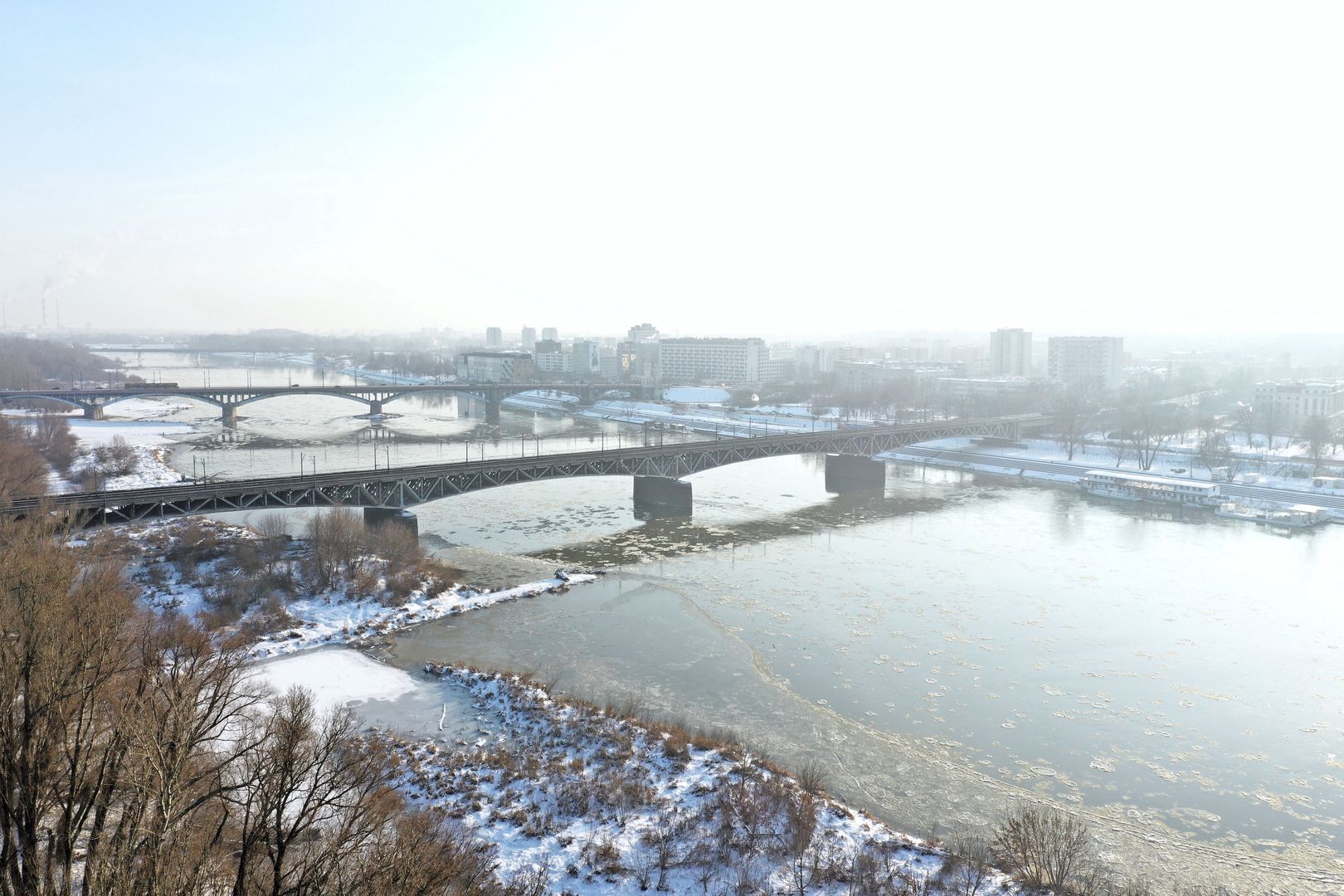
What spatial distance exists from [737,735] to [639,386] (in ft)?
209

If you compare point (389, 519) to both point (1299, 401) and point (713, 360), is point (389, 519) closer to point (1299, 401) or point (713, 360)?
point (1299, 401)

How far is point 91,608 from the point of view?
8656mm

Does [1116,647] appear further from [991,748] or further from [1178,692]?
[991,748]

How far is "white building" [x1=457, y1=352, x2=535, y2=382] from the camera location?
89500 millimetres

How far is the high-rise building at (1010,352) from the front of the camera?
10575 cm

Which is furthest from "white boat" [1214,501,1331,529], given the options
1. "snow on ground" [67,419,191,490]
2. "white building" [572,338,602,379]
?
"white building" [572,338,602,379]

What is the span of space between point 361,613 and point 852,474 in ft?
75.6

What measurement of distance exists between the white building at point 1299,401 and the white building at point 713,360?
4937cm

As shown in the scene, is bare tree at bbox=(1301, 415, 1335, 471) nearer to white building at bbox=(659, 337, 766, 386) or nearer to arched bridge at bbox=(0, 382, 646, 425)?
arched bridge at bbox=(0, 382, 646, 425)

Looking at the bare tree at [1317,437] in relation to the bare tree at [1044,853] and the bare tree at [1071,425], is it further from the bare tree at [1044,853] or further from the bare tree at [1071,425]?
the bare tree at [1044,853]

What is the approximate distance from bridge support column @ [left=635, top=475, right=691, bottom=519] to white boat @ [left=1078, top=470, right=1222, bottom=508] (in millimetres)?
17845

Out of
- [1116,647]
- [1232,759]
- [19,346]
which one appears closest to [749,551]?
[1116,647]

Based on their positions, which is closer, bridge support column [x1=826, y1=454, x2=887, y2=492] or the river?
the river

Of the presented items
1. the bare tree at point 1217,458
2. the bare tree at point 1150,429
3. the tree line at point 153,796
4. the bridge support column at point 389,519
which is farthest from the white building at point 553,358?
the tree line at point 153,796
